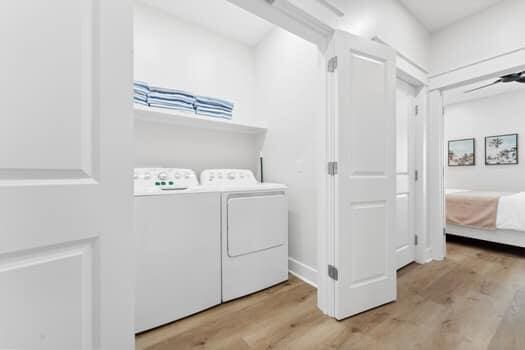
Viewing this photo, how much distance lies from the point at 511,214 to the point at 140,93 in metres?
4.35

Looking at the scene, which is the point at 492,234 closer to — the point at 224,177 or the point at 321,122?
the point at 321,122

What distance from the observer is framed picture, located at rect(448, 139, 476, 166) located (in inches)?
204

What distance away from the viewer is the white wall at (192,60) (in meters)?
2.10

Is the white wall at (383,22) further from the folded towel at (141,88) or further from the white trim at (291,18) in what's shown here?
the folded towel at (141,88)

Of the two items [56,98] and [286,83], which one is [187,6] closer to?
[286,83]

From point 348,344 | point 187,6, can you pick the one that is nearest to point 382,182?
point 348,344

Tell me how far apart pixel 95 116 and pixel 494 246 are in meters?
4.58

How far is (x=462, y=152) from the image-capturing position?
535cm

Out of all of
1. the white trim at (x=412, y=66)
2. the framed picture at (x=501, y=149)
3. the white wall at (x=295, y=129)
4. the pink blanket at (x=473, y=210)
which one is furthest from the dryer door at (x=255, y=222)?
the framed picture at (x=501, y=149)

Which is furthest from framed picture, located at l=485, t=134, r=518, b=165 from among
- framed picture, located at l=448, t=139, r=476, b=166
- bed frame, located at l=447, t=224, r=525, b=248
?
bed frame, located at l=447, t=224, r=525, b=248

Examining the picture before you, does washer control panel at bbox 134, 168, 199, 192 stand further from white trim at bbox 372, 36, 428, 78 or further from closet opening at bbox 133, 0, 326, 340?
white trim at bbox 372, 36, 428, 78

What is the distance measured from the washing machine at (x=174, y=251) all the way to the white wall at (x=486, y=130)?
20.1ft

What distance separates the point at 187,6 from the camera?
2158mm

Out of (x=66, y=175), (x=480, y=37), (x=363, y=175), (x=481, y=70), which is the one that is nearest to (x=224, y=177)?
(x=363, y=175)
